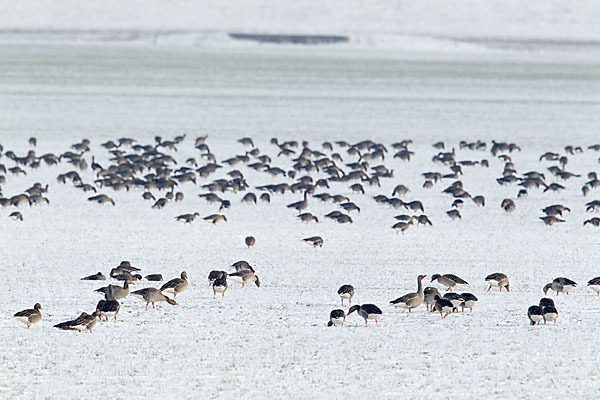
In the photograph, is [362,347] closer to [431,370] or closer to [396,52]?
[431,370]

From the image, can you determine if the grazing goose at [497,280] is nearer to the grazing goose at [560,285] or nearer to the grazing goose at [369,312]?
the grazing goose at [560,285]

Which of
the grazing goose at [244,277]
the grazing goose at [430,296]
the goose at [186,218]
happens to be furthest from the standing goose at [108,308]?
the goose at [186,218]

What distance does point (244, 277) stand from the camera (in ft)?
60.8

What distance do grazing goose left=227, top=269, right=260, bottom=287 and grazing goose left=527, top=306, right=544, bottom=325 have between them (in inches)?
212

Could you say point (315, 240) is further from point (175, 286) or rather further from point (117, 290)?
point (117, 290)

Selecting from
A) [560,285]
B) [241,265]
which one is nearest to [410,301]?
[560,285]

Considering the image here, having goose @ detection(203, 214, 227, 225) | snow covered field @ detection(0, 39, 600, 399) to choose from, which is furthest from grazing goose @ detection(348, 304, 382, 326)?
goose @ detection(203, 214, 227, 225)

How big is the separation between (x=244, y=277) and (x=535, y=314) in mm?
5643

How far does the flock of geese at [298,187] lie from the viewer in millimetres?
17125

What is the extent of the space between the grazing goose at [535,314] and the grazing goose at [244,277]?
5.38 m

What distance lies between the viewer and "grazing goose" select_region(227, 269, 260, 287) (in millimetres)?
18500

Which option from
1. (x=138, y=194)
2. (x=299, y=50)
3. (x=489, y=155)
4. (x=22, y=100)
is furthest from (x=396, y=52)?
(x=138, y=194)

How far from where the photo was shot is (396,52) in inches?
6019

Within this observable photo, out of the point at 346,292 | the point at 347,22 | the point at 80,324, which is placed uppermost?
the point at 347,22
